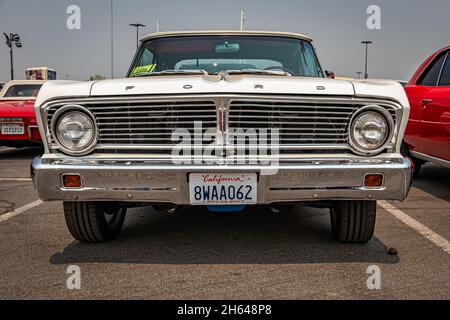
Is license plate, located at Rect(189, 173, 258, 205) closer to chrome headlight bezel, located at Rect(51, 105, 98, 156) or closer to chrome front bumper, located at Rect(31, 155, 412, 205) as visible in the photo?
chrome front bumper, located at Rect(31, 155, 412, 205)

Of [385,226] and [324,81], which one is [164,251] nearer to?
[324,81]

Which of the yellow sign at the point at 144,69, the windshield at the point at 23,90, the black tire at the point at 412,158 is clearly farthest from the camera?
the windshield at the point at 23,90

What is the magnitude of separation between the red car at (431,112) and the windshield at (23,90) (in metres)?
7.07

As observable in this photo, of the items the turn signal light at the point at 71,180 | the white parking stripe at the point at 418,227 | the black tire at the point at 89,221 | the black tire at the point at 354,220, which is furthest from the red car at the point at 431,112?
the turn signal light at the point at 71,180

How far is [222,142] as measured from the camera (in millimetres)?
2936

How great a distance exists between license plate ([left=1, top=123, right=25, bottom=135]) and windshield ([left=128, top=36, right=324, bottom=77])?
4.75 metres

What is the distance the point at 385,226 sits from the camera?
4.14 metres

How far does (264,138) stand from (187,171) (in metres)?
0.51

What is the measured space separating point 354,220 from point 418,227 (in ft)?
3.37

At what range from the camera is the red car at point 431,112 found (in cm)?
506

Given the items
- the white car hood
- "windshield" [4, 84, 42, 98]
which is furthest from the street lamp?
the white car hood

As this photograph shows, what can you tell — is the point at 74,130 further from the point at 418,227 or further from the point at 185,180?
the point at 418,227

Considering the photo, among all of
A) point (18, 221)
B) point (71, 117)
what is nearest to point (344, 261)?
point (71, 117)

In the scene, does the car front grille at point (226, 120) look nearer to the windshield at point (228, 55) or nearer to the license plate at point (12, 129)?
the windshield at point (228, 55)
